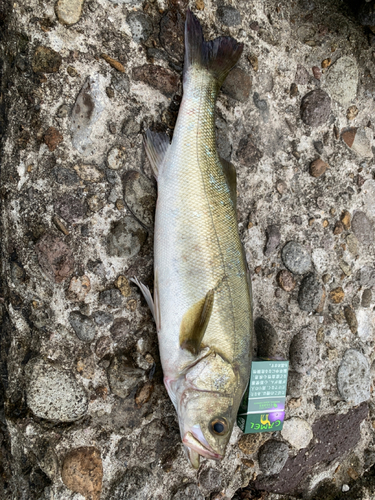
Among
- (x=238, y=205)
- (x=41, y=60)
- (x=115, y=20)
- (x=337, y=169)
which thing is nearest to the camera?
(x=41, y=60)

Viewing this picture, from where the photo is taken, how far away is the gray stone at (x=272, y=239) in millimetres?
2863

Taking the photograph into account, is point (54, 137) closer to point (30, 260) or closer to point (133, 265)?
point (30, 260)

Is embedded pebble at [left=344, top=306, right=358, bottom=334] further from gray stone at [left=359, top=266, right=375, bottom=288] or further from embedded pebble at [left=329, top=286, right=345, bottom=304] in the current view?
gray stone at [left=359, top=266, right=375, bottom=288]

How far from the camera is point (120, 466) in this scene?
2.35m

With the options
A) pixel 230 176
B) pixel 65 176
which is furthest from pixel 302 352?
pixel 65 176

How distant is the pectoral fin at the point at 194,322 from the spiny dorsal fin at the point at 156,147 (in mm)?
819

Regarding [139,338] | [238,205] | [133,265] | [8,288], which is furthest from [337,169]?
[8,288]

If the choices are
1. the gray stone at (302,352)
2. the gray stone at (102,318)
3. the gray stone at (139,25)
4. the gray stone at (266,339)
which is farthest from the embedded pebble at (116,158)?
the gray stone at (302,352)

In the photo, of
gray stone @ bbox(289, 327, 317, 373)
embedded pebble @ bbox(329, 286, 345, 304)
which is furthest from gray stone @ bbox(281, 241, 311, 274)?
gray stone @ bbox(289, 327, 317, 373)

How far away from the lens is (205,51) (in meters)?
2.47

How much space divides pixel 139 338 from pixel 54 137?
4.24 ft

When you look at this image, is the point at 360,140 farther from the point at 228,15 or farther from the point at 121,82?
the point at 121,82

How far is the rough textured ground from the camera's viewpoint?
7.31ft

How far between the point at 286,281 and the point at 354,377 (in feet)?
3.21
